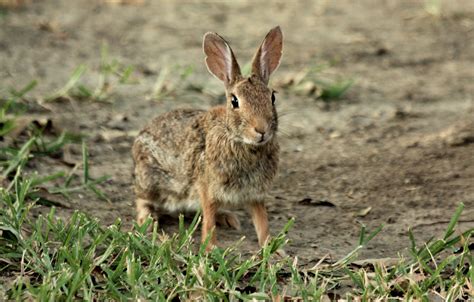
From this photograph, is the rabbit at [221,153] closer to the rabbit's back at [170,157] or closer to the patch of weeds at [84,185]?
the rabbit's back at [170,157]

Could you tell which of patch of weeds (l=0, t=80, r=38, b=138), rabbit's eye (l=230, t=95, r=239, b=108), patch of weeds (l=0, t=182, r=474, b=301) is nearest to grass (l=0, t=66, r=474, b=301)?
patch of weeds (l=0, t=182, r=474, b=301)

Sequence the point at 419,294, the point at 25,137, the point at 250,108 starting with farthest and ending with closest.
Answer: the point at 25,137 → the point at 250,108 → the point at 419,294

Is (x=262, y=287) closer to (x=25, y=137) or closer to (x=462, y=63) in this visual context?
(x=25, y=137)

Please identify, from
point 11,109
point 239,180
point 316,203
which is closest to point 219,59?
point 239,180

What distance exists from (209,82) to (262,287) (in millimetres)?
4195

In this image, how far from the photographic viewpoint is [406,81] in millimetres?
8875

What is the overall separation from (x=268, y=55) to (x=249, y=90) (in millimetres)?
407

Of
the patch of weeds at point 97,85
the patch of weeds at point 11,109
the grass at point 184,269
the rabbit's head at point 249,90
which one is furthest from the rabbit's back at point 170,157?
the patch of weeds at point 97,85

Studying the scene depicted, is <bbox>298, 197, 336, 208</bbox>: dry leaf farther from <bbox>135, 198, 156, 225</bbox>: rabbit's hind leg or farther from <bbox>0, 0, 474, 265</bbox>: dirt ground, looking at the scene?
<bbox>135, 198, 156, 225</bbox>: rabbit's hind leg

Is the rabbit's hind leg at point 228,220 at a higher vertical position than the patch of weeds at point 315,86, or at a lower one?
lower

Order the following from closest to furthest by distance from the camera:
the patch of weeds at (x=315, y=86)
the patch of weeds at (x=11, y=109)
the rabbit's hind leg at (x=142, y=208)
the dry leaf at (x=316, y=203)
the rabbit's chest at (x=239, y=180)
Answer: the rabbit's chest at (x=239, y=180) < the rabbit's hind leg at (x=142, y=208) < the dry leaf at (x=316, y=203) < the patch of weeds at (x=11, y=109) < the patch of weeds at (x=315, y=86)

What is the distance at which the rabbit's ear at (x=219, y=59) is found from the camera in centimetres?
545

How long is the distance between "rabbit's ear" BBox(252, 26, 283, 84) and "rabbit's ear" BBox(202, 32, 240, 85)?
114mm

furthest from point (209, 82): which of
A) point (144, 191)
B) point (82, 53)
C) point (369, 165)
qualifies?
point (144, 191)
